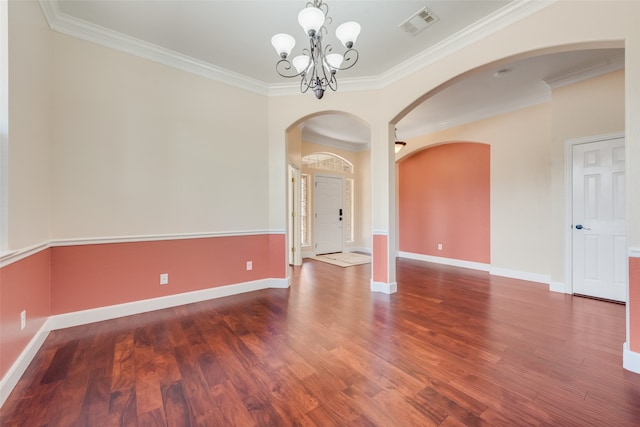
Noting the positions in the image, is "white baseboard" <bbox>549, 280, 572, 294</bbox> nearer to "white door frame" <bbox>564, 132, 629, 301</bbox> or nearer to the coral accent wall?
"white door frame" <bbox>564, 132, 629, 301</bbox>

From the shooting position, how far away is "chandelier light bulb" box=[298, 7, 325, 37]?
171cm

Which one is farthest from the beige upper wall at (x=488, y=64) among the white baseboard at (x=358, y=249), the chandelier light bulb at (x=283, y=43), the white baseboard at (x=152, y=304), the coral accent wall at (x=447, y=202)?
the white baseboard at (x=358, y=249)

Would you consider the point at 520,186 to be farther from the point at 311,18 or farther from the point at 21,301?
the point at 21,301

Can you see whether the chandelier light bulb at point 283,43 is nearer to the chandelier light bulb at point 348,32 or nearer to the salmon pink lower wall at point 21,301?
the chandelier light bulb at point 348,32

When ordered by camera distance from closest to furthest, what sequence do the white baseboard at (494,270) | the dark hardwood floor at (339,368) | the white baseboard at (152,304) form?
the dark hardwood floor at (339,368), the white baseboard at (152,304), the white baseboard at (494,270)

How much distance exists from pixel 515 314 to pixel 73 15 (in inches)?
208

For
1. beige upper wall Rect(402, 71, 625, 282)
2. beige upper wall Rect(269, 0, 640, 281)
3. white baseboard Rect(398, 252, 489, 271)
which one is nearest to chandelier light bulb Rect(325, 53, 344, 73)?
beige upper wall Rect(269, 0, 640, 281)

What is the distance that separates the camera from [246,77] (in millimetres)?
3434

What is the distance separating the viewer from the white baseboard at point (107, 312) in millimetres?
1648

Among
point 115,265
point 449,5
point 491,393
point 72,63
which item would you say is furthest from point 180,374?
point 449,5

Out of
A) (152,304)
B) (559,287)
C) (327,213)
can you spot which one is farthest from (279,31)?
(559,287)

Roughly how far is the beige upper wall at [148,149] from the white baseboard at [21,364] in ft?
2.79

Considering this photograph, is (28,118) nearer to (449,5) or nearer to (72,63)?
(72,63)

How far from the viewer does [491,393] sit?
Result: 157 cm
